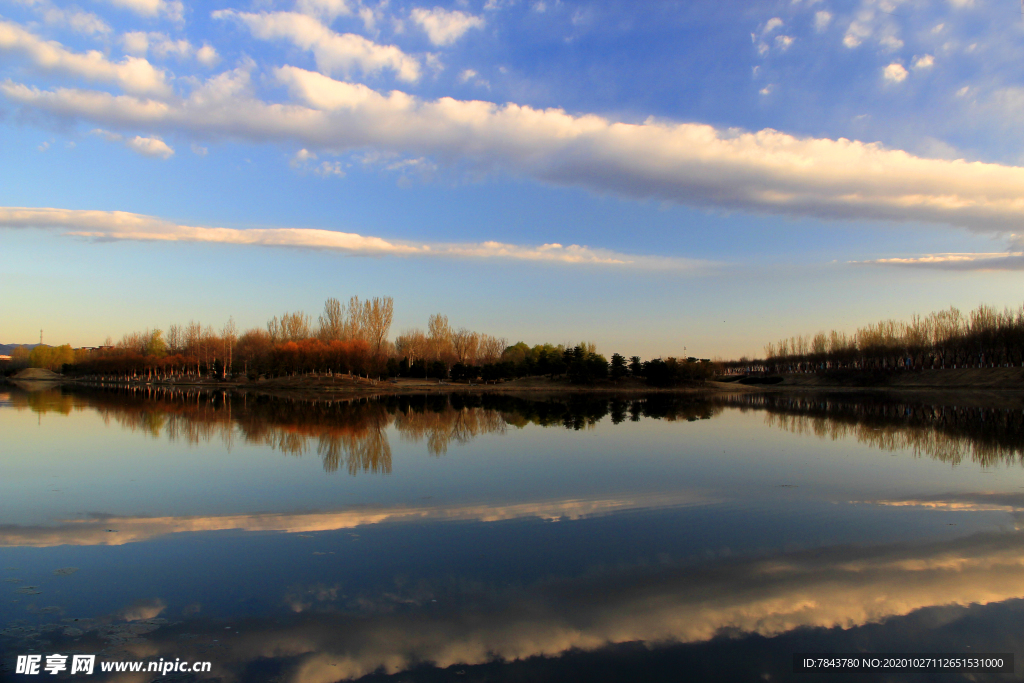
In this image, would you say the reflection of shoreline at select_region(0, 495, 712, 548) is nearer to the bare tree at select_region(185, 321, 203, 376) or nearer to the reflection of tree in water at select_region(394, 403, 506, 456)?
the reflection of tree in water at select_region(394, 403, 506, 456)

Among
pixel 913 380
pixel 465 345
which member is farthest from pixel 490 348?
pixel 913 380

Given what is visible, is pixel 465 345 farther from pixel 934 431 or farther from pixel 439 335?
pixel 934 431

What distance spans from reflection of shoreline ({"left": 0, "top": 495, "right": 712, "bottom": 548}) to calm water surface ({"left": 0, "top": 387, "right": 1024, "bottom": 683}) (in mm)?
56

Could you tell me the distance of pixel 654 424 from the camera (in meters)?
24.1

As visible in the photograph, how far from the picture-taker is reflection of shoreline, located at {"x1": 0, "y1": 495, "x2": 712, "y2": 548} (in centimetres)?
767

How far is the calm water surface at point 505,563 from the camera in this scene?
4.78 metres

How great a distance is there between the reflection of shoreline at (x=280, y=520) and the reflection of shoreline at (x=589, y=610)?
8.42 feet

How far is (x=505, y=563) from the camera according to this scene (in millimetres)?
6617

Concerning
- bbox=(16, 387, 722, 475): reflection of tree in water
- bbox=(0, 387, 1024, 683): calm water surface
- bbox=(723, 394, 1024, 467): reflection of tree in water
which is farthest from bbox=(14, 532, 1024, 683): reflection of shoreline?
bbox=(723, 394, 1024, 467): reflection of tree in water

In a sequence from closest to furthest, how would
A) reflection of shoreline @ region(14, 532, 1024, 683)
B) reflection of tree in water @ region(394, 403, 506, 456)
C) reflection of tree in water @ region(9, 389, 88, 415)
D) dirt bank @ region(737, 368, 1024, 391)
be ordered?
reflection of shoreline @ region(14, 532, 1024, 683) < reflection of tree in water @ region(394, 403, 506, 456) < reflection of tree in water @ region(9, 389, 88, 415) < dirt bank @ region(737, 368, 1024, 391)

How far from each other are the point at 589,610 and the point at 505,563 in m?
1.40

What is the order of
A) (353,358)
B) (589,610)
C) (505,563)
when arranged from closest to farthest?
1. (589,610)
2. (505,563)
3. (353,358)

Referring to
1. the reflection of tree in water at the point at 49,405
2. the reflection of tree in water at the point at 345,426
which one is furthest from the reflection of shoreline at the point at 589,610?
the reflection of tree in water at the point at 49,405

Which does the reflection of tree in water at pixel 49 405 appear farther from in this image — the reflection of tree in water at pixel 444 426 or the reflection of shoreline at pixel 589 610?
the reflection of shoreline at pixel 589 610
